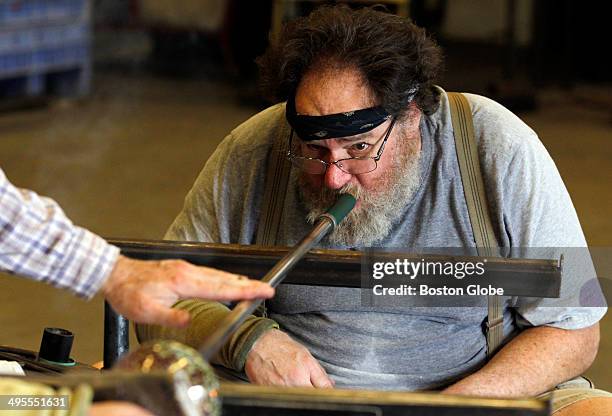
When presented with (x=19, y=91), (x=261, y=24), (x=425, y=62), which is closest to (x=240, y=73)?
(x=261, y=24)

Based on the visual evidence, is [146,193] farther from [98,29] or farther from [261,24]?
[98,29]

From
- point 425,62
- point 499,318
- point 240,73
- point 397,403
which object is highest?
point 425,62

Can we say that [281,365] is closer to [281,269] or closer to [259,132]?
[281,269]

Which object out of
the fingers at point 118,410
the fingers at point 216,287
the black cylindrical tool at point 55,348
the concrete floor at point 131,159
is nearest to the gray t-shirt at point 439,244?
the black cylindrical tool at point 55,348

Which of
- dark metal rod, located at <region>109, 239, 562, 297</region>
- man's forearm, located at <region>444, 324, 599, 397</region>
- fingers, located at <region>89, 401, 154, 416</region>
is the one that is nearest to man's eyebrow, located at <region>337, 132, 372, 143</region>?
dark metal rod, located at <region>109, 239, 562, 297</region>

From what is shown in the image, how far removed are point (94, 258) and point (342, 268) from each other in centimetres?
44

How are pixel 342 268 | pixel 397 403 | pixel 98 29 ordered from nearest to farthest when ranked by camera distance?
pixel 397 403, pixel 342 268, pixel 98 29

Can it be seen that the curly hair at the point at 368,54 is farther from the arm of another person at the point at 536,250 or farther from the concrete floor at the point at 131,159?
the concrete floor at the point at 131,159

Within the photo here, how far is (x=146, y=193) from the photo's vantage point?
509 centimetres

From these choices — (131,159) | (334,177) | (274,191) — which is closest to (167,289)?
(334,177)

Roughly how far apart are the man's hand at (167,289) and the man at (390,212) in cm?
46

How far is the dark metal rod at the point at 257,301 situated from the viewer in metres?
1.30

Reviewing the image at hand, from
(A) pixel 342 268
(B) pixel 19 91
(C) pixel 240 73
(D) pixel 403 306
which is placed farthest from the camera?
(C) pixel 240 73

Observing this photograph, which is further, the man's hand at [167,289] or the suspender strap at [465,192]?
the suspender strap at [465,192]
